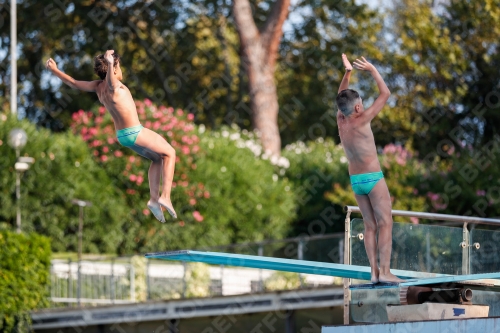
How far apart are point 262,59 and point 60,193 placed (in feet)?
21.5

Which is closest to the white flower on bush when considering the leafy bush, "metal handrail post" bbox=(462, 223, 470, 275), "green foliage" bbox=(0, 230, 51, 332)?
the leafy bush

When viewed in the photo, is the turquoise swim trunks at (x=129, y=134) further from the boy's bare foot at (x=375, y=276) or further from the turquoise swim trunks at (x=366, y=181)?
the boy's bare foot at (x=375, y=276)

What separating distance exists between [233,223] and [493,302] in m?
16.0

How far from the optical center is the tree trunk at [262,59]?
86.1 ft

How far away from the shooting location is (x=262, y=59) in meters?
26.4

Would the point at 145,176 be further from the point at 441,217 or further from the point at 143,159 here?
the point at 441,217

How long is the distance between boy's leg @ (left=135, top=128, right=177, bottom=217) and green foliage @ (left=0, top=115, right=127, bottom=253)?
13.3 m

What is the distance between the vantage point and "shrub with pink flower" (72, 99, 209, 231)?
23922 millimetres

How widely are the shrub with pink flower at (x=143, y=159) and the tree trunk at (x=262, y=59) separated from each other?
2.56m

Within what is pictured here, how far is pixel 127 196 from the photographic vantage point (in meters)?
24.1

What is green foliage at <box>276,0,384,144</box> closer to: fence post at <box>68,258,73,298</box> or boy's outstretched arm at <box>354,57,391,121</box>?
fence post at <box>68,258,73,298</box>

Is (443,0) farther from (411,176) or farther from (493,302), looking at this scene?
(493,302)

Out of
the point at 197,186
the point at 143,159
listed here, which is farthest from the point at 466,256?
the point at 143,159

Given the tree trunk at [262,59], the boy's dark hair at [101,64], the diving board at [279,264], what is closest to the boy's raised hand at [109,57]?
the boy's dark hair at [101,64]
